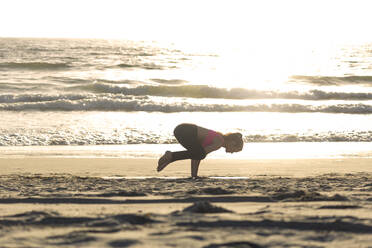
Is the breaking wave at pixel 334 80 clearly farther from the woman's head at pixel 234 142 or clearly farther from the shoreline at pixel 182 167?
the woman's head at pixel 234 142

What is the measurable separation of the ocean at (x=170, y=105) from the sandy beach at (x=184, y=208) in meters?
3.30

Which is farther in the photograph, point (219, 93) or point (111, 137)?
point (219, 93)

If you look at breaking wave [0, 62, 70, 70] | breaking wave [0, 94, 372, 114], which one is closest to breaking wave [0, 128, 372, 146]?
breaking wave [0, 94, 372, 114]

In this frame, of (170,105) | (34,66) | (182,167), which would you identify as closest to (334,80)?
(170,105)

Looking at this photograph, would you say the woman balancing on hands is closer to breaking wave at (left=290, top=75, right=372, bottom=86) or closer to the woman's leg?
the woman's leg

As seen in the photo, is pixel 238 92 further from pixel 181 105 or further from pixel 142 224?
pixel 142 224

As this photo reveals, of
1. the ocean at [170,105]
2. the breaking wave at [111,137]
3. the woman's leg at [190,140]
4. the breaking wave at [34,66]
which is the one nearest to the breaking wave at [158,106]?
the ocean at [170,105]

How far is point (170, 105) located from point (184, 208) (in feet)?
55.0

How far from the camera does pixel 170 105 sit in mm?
21516

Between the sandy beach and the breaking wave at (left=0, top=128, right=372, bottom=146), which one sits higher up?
the breaking wave at (left=0, top=128, right=372, bottom=146)

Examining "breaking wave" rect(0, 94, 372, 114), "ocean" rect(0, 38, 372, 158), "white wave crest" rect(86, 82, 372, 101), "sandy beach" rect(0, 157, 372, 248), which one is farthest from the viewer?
"white wave crest" rect(86, 82, 372, 101)

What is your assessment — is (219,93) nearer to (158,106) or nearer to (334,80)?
(158,106)

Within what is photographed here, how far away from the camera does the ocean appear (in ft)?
40.9

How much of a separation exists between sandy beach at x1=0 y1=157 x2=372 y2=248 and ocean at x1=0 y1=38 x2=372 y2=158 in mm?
3300
